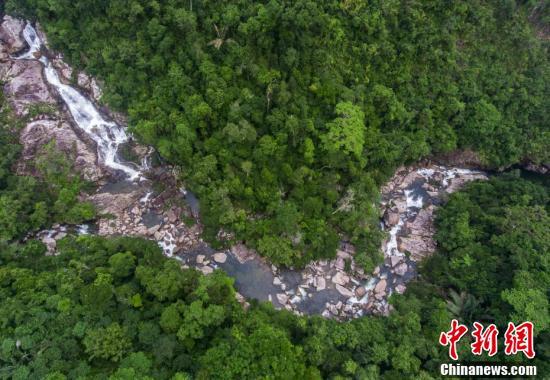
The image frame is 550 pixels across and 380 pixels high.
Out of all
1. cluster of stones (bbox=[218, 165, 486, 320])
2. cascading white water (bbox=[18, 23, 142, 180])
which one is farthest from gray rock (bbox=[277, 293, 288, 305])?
cascading white water (bbox=[18, 23, 142, 180])

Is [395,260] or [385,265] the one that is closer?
[385,265]

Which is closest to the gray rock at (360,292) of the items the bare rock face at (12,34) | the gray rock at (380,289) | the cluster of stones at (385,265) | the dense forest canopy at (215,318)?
the cluster of stones at (385,265)

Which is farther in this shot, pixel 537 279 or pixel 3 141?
pixel 3 141

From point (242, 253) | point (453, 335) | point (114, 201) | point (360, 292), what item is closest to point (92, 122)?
point (114, 201)

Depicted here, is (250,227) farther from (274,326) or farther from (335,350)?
(335,350)

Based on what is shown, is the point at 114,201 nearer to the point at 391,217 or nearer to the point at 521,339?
the point at 391,217

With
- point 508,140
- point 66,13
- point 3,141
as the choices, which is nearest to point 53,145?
point 3,141

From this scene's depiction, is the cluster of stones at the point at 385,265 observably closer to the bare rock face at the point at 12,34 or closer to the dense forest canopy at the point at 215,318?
the dense forest canopy at the point at 215,318

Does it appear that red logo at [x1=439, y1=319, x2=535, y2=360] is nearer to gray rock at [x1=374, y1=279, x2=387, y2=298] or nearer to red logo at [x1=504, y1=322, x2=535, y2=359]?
red logo at [x1=504, y1=322, x2=535, y2=359]
